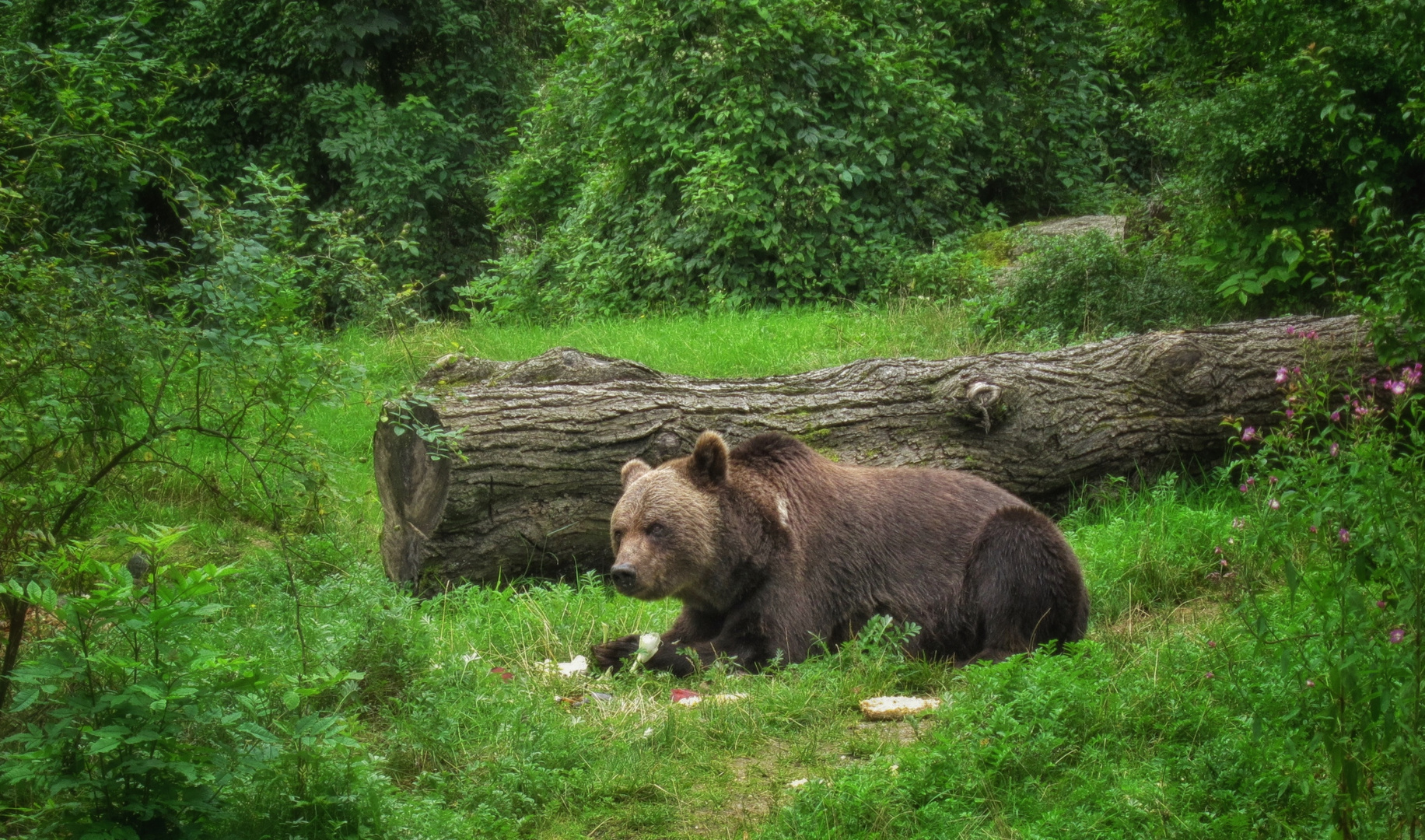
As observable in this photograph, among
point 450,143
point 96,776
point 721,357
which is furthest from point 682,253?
point 96,776

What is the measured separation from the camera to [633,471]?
6453 millimetres

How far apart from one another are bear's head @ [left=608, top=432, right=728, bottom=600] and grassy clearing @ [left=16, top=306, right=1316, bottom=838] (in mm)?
488

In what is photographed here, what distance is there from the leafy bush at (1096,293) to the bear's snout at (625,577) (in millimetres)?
6589

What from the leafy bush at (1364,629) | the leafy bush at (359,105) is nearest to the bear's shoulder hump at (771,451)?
the leafy bush at (1364,629)

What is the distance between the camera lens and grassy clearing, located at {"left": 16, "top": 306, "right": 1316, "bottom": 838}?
378cm

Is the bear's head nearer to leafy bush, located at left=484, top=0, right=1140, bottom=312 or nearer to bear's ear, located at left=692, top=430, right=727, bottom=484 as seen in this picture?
bear's ear, located at left=692, top=430, right=727, bottom=484

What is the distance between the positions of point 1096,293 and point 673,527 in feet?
23.7

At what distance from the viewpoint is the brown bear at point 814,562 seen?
5.84m

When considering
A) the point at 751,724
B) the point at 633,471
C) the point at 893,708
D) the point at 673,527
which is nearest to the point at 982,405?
the point at 633,471

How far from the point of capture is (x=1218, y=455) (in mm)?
8602

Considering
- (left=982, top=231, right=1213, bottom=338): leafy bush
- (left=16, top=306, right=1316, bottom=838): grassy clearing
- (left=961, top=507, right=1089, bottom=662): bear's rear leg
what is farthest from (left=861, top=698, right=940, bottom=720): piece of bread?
(left=982, top=231, right=1213, bottom=338): leafy bush

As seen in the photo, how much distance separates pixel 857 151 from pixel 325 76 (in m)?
9.70

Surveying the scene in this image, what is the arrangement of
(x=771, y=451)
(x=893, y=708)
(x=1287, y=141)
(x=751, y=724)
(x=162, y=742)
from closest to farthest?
(x=162, y=742) → (x=751, y=724) → (x=893, y=708) → (x=771, y=451) → (x=1287, y=141)

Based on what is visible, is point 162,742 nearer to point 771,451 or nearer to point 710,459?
point 710,459
